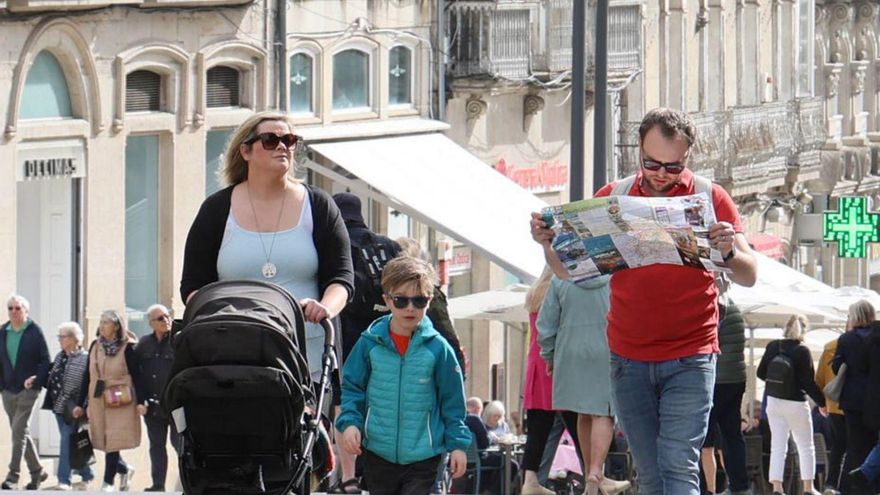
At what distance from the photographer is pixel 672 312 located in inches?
463

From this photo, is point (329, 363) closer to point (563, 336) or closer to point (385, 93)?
point (563, 336)

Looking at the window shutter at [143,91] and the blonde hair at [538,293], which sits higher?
the window shutter at [143,91]

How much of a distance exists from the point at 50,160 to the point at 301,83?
6.23 m

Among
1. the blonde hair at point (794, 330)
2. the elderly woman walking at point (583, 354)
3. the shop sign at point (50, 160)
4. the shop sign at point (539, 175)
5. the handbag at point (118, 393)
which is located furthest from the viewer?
the shop sign at point (539, 175)

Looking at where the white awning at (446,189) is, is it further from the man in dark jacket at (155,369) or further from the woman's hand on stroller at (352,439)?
the woman's hand on stroller at (352,439)

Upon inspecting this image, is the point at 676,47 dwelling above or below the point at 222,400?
above

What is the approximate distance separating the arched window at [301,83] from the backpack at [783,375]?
44.5 ft

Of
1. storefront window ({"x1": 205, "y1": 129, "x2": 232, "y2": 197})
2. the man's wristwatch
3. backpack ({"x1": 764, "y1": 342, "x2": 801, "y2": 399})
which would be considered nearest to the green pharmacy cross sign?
storefront window ({"x1": 205, "y1": 129, "x2": 232, "y2": 197})

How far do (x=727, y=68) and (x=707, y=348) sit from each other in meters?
42.6

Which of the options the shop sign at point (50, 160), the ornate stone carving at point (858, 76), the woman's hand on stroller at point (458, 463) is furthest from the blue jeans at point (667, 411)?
the ornate stone carving at point (858, 76)

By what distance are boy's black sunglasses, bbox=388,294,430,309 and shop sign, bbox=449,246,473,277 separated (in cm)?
2536

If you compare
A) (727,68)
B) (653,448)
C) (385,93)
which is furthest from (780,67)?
(653,448)

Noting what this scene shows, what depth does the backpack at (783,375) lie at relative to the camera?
2075 centimetres

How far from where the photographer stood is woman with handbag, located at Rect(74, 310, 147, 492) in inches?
894
